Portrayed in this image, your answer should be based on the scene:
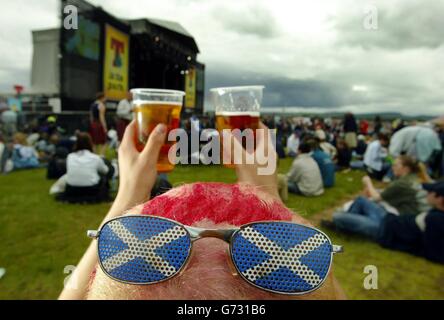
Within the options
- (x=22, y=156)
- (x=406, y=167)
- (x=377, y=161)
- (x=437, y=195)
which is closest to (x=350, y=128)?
(x=377, y=161)

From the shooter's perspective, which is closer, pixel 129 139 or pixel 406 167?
pixel 129 139

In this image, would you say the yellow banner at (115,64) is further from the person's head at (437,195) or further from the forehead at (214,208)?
the forehead at (214,208)

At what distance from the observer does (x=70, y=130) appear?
12203mm

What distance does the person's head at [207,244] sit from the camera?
20.4 inches

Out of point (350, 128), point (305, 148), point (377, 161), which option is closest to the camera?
point (305, 148)

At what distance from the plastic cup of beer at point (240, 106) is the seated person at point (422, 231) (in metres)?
3.09

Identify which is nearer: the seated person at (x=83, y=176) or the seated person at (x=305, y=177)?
the seated person at (x=83, y=176)

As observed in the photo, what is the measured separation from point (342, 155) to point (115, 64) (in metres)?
9.38

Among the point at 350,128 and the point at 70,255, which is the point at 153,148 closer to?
the point at 70,255

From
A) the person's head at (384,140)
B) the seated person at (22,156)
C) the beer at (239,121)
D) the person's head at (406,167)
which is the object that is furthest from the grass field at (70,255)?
the person's head at (384,140)

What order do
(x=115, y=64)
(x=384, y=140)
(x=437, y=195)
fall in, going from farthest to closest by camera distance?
(x=115, y=64) < (x=384, y=140) < (x=437, y=195)

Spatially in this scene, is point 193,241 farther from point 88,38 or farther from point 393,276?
point 88,38

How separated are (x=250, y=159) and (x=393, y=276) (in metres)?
2.90

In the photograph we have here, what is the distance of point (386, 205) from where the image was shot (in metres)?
4.56
